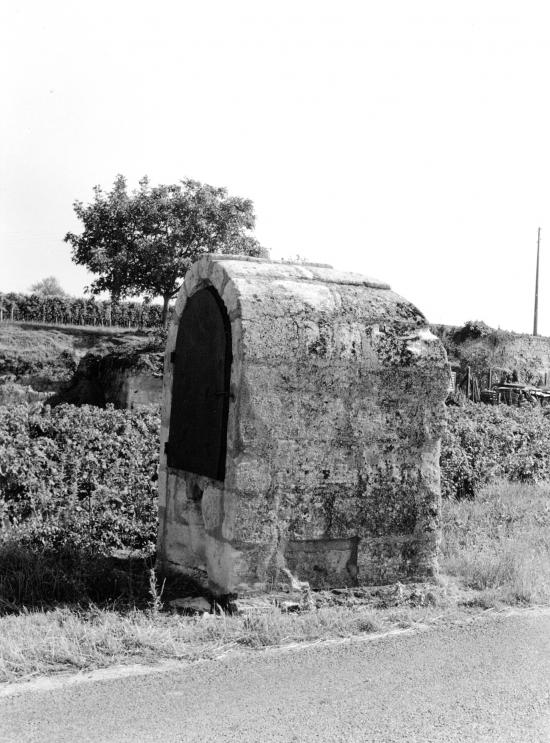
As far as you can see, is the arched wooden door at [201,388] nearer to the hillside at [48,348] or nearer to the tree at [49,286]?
the hillside at [48,348]

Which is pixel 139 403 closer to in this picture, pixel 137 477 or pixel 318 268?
pixel 137 477

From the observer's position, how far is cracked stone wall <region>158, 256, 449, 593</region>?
16.9ft

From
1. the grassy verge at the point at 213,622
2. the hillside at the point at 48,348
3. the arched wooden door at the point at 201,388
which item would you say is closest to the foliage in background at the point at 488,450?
the grassy verge at the point at 213,622

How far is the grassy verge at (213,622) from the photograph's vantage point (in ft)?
13.9

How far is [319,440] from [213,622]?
1.39m

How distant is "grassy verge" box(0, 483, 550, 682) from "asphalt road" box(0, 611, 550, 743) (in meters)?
0.23

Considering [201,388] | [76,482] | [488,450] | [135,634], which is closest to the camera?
[135,634]

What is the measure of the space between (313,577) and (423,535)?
0.90 meters

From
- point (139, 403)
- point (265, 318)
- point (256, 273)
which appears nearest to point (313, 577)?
point (265, 318)

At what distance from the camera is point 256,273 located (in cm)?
557

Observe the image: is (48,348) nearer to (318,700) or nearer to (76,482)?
(76,482)

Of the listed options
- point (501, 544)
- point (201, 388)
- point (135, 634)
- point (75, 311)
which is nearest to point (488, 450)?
point (501, 544)

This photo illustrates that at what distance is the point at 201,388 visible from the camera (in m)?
5.64

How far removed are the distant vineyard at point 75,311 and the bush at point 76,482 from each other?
40570 mm
